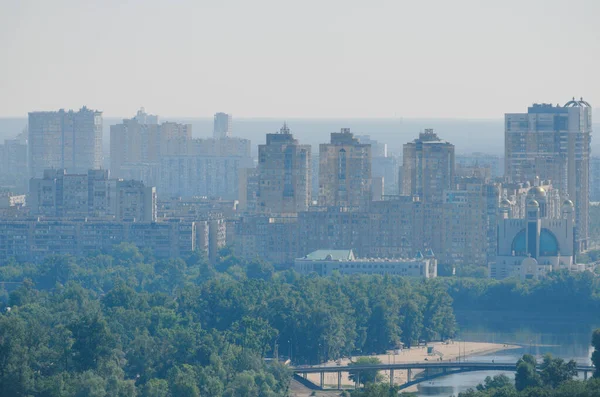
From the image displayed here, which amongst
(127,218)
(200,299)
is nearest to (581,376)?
(200,299)

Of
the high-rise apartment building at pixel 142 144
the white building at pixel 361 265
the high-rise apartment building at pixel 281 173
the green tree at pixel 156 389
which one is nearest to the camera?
the green tree at pixel 156 389

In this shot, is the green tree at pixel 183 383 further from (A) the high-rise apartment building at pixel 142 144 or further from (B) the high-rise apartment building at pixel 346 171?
(A) the high-rise apartment building at pixel 142 144

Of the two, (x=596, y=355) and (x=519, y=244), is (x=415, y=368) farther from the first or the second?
(x=519, y=244)

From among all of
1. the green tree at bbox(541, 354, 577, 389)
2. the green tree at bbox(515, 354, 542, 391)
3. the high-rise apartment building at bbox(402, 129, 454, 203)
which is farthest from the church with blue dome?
the green tree at bbox(541, 354, 577, 389)

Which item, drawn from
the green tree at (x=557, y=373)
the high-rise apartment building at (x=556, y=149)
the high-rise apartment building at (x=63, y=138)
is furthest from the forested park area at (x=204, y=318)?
the high-rise apartment building at (x=63, y=138)

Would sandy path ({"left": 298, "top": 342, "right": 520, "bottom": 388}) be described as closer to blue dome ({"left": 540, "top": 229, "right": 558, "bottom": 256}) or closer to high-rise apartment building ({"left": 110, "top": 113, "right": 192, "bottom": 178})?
blue dome ({"left": 540, "top": 229, "right": 558, "bottom": 256})

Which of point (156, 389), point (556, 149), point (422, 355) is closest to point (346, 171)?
point (556, 149)
